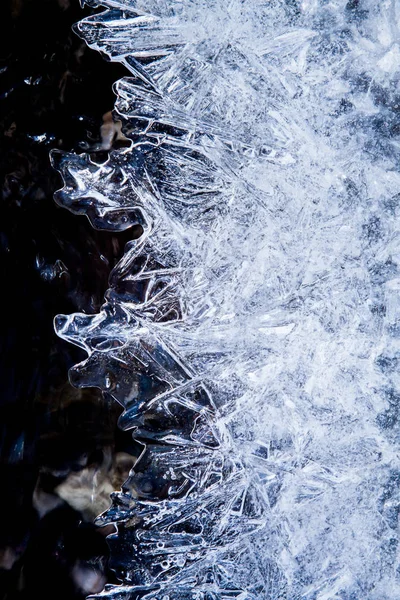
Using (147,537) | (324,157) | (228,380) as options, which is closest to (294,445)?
(228,380)

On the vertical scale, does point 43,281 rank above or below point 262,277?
below

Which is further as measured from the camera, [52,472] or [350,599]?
[52,472]

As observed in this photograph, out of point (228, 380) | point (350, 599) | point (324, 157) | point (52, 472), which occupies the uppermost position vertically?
point (324, 157)

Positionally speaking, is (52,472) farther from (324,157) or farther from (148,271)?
(324,157)
